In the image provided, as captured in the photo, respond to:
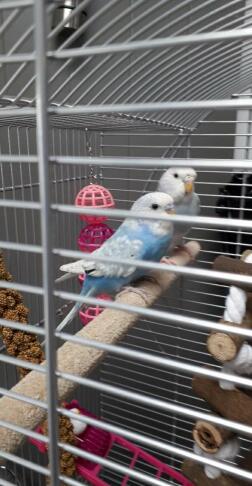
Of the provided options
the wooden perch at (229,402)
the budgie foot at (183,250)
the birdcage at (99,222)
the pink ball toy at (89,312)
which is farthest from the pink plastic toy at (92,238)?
the wooden perch at (229,402)

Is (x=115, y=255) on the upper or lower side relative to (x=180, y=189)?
lower

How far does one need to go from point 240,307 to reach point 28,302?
633 mm

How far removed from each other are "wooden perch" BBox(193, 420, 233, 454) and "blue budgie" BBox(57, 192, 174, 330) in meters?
0.30

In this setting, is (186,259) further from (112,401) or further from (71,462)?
(112,401)

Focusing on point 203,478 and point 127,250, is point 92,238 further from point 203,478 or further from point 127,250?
point 203,478

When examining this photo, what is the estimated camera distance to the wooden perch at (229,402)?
41 cm

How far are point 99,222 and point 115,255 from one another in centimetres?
17

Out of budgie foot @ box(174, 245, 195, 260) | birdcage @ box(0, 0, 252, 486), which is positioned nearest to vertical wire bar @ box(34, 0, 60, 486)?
birdcage @ box(0, 0, 252, 486)

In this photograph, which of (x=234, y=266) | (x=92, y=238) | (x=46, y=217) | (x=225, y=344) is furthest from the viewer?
(x=92, y=238)

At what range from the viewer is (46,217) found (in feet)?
0.90

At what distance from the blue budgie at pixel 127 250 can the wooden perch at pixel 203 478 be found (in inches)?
12.7

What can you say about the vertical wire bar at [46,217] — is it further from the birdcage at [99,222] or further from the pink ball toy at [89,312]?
the pink ball toy at [89,312]

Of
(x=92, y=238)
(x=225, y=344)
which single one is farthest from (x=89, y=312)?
(x=225, y=344)

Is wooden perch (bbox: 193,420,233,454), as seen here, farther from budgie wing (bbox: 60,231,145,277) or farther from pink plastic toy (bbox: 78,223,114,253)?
pink plastic toy (bbox: 78,223,114,253)
